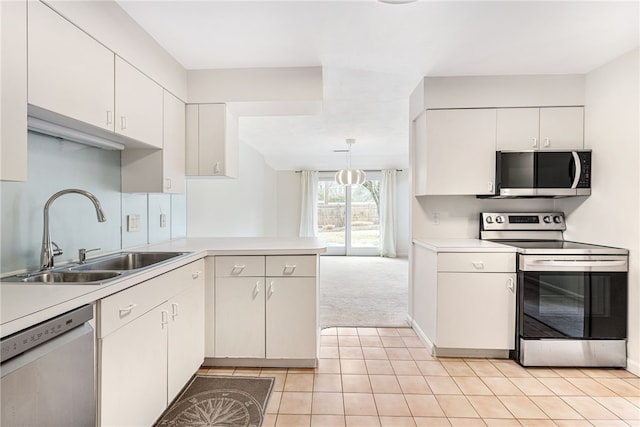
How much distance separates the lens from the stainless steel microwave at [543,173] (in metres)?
2.70

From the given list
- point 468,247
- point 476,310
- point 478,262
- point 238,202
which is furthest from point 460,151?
point 238,202

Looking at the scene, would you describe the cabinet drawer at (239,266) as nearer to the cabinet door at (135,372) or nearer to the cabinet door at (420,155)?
the cabinet door at (135,372)

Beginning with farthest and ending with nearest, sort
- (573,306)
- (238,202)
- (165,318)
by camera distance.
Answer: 1. (238,202)
2. (573,306)
3. (165,318)

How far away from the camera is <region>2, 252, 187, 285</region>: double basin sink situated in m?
1.47

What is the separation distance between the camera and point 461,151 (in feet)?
9.46

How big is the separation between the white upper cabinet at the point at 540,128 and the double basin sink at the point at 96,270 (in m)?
2.79

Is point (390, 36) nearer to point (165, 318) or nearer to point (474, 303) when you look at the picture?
point (474, 303)

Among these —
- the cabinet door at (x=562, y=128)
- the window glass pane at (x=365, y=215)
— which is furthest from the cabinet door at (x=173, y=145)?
the window glass pane at (x=365, y=215)

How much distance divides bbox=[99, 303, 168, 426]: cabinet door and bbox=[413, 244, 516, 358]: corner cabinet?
196 centimetres

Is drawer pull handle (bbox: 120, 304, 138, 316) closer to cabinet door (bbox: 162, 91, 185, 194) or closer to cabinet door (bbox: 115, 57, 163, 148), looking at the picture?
cabinet door (bbox: 115, 57, 163, 148)

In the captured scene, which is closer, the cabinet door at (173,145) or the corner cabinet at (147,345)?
the corner cabinet at (147,345)

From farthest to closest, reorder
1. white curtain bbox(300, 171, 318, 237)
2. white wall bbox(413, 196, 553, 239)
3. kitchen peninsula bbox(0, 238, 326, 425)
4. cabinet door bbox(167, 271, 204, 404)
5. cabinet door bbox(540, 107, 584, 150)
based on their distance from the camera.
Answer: white curtain bbox(300, 171, 318, 237), white wall bbox(413, 196, 553, 239), cabinet door bbox(540, 107, 584, 150), cabinet door bbox(167, 271, 204, 404), kitchen peninsula bbox(0, 238, 326, 425)

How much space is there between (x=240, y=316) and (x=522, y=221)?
263cm

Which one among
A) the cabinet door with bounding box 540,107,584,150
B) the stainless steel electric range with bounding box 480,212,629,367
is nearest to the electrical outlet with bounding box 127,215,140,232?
the stainless steel electric range with bounding box 480,212,629,367
